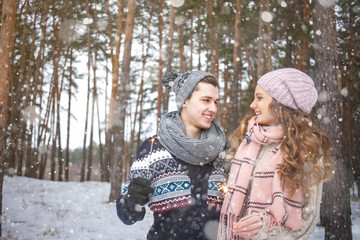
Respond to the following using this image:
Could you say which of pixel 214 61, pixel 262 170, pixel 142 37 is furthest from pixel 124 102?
pixel 142 37

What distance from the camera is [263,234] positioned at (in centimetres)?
204

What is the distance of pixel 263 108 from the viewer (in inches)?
93.7

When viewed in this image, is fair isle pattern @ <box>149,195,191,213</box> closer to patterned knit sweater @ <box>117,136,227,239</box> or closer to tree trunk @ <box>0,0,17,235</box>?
patterned knit sweater @ <box>117,136,227,239</box>

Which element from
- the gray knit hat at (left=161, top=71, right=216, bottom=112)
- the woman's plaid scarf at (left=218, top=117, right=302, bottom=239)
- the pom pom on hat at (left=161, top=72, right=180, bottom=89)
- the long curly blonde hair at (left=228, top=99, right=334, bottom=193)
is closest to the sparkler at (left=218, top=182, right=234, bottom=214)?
the woman's plaid scarf at (left=218, top=117, right=302, bottom=239)

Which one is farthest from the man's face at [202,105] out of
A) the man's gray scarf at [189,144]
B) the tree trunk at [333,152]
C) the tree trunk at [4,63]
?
the tree trunk at [4,63]

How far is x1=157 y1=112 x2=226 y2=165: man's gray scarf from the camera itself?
8.11 feet

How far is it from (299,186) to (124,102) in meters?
9.47

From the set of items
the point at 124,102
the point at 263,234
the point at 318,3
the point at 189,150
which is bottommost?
the point at 263,234

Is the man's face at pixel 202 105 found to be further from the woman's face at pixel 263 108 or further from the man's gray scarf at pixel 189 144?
the woman's face at pixel 263 108

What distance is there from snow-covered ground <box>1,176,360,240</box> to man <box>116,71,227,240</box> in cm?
519

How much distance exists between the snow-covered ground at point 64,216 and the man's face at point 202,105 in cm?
544

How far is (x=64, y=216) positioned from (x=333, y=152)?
25.3ft

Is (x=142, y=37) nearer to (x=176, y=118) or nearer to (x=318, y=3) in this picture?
(x=318, y=3)

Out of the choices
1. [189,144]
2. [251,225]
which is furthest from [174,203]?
[251,225]
